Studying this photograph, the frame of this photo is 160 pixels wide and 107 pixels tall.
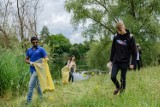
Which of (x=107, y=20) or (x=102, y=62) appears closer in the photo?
(x=107, y=20)

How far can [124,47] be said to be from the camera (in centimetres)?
757

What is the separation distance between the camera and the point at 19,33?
21.2 metres

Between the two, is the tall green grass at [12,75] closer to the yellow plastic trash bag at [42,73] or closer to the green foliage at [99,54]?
the yellow plastic trash bag at [42,73]

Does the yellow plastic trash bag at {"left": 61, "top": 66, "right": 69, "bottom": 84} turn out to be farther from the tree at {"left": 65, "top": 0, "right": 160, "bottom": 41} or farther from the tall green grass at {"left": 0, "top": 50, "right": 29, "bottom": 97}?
the tree at {"left": 65, "top": 0, "right": 160, "bottom": 41}

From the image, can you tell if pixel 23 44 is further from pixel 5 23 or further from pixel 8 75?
pixel 8 75

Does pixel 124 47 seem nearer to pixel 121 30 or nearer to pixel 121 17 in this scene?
pixel 121 30

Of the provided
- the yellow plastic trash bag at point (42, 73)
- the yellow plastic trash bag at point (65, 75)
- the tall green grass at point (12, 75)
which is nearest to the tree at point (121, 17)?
the yellow plastic trash bag at point (65, 75)

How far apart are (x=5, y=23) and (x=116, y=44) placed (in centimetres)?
1436

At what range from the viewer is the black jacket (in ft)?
24.8

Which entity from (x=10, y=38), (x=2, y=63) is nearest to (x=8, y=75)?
(x=2, y=63)

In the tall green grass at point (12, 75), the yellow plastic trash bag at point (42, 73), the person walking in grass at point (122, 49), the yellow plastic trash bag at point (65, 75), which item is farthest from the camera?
the yellow plastic trash bag at point (65, 75)

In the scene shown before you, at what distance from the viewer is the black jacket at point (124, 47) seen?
7.55 m

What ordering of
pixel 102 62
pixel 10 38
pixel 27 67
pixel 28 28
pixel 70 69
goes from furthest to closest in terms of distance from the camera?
pixel 102 62
pixel 28 28
pixel 10 38
pixel 70 69
pixel 27 67

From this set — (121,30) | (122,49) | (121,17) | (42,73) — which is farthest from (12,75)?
(121,17)
